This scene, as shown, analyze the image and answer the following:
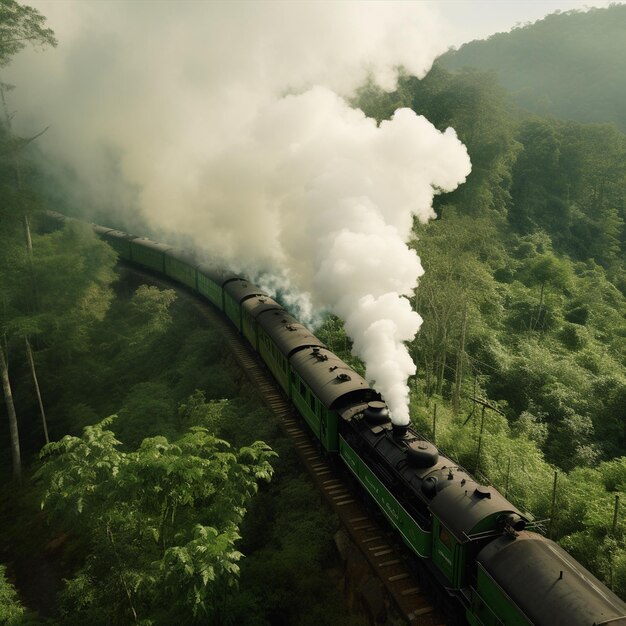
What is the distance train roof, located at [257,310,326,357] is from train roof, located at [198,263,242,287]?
6.97 m

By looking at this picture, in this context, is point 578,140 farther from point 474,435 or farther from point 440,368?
point 474,435

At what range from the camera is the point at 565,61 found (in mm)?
87375

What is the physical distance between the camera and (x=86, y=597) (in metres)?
8.13

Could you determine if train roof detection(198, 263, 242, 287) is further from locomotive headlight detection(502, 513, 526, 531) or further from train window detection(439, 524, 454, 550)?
locomotive headlight detection(502, 513, 526, 531)

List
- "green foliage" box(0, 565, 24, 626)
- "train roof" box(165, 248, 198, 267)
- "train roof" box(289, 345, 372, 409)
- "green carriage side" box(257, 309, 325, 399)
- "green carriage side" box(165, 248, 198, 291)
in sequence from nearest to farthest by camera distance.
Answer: "green foliage" box(0, 565, 24, 626), "train roof" box(289, 345, 372, 409), "green carriage side" box(257, 309, 325, 399), "green carriage side" box(165, 248, 198, 291), "train roof" box(165, 248, 198, 267)

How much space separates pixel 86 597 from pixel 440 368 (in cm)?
1659

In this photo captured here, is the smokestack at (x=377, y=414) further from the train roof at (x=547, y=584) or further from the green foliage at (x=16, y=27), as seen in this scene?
the green foliage at (x=16, y=27)

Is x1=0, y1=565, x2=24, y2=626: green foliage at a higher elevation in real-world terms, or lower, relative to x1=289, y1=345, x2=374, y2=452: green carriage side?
lower

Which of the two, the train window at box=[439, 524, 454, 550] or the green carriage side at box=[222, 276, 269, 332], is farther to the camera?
the green carriage side at box=[222, 276, 269, 332]

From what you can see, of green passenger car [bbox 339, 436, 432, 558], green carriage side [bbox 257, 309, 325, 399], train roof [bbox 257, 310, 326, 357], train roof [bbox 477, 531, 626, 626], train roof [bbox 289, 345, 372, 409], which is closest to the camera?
train roof [bbox 477, 531, 626, 626]

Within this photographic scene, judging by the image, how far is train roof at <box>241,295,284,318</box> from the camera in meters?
19.0

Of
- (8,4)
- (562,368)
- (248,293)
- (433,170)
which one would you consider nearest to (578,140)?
(562,368)

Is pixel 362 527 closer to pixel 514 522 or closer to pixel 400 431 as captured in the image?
pixel 400 431

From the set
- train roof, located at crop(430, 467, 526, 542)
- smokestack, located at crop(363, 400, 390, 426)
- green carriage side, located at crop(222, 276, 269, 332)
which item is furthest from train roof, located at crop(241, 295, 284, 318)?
train roof, located at crop(430, 467, 526, 542)
